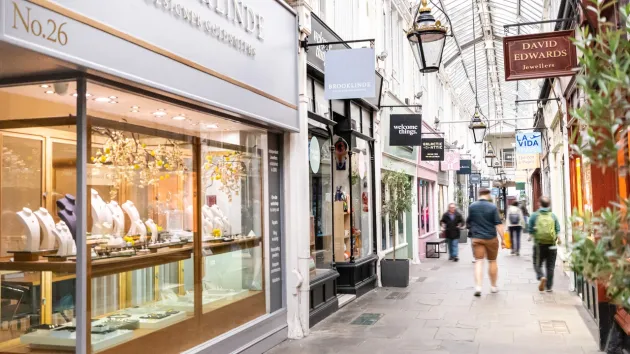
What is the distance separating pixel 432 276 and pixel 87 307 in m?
10.5

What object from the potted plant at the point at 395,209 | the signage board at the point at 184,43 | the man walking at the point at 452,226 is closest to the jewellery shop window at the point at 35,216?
Answer: the signage board at the point at 184,43

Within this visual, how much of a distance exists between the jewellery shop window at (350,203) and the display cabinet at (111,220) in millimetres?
4195

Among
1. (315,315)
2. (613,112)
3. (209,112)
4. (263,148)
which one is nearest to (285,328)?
(315,315)

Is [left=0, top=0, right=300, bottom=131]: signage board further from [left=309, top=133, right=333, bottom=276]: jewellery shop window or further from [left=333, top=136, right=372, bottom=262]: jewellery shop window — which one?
[left=333, top=136, right=372, bottom=262]: jewellery shop window

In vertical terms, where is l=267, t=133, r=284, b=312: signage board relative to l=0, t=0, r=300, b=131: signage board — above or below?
below

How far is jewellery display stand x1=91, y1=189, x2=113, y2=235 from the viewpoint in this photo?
4.46 m

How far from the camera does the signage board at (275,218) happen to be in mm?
7387

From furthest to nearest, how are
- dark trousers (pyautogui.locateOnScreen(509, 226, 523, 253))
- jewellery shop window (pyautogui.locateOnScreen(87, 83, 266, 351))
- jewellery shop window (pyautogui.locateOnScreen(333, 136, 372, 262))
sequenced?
1. dark trousers (pyautogui.locateOnScreen(509, 226, 523, 253))
2. jewellery shop window (pyautogui.locateOnScreen(333, 136, 372, 262))
3. jewellery shop window (pyautogui.locateOnScreen(87, 83, 266, 351))

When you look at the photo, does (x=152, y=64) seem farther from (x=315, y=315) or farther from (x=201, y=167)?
(x=315, y=315)

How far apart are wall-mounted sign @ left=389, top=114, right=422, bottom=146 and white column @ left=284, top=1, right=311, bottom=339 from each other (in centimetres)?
562

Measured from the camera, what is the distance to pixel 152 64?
462 centimetres

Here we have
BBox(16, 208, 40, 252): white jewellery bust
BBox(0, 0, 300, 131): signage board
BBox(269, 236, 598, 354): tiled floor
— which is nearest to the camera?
BBox(0, 0, 300, 131): signage board

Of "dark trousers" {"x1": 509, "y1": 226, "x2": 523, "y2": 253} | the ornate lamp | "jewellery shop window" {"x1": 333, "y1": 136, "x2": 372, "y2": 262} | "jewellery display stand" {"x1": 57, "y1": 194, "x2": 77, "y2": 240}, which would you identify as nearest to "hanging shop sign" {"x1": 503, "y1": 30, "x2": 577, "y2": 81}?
the ornate lamp

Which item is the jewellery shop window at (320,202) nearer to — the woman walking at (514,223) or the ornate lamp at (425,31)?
the ornate lamp at (425,31)
